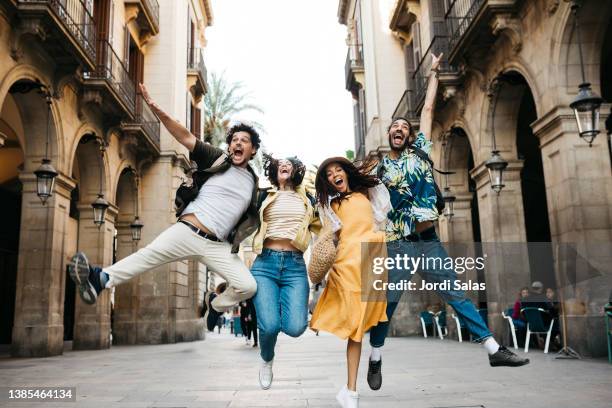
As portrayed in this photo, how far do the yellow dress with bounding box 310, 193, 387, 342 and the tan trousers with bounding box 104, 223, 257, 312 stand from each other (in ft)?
2.54

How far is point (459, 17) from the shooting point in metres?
13.9

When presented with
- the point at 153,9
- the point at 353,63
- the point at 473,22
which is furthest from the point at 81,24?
the point at 353,63

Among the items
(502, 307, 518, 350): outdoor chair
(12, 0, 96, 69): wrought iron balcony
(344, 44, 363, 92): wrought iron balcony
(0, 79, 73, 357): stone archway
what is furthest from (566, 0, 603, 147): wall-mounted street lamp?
(344, 44, 363, 92): wrought iron balcony

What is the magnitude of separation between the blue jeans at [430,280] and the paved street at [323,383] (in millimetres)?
590

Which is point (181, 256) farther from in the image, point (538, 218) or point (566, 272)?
point (538, 218)

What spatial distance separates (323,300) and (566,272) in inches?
271

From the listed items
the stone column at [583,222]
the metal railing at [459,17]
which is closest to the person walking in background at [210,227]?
the stone column at [583,222]

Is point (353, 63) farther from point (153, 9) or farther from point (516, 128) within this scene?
point (516, 128)

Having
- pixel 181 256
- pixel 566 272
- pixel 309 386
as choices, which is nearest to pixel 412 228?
pixel 181 256

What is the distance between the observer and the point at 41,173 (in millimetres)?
11805

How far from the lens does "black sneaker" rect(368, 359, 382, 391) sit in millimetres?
4996

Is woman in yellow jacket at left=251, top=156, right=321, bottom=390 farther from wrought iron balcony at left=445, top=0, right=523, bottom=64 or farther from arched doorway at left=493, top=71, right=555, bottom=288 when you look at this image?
wrought iron balcony at left=445, top=0, right=523, bottom=64

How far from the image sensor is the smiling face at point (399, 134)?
5156mm

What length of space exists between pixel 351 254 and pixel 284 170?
51.3 inches
